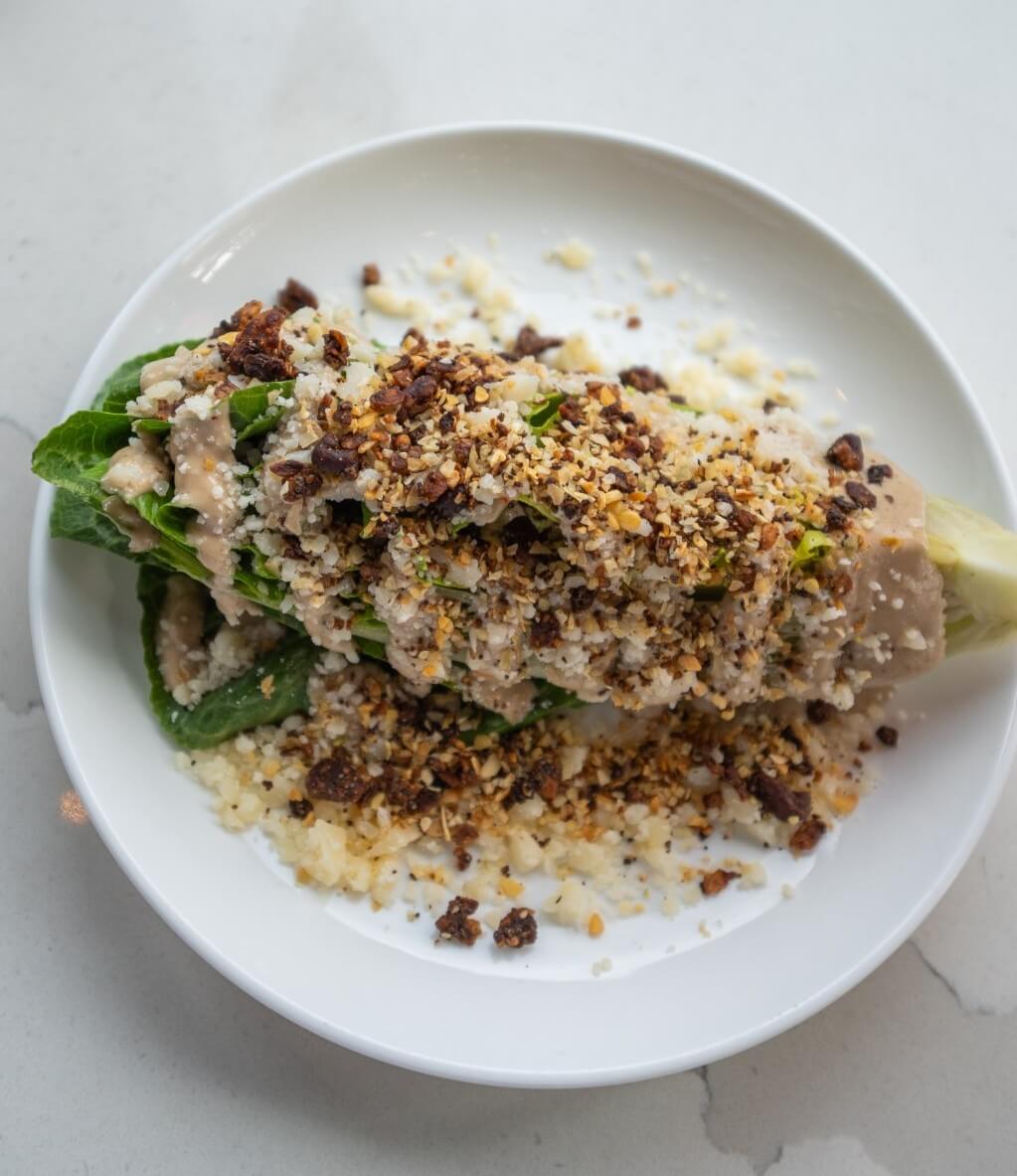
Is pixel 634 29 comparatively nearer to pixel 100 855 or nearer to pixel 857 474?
pixel 857 474

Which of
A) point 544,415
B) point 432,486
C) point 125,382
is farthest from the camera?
point 125,382

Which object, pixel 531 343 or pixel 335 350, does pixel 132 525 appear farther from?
pixel 531 343

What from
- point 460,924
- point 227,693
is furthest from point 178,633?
point 460,924

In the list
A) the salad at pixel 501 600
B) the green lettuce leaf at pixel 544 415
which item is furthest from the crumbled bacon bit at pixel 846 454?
the green lettuce leaf at pixel 544 415

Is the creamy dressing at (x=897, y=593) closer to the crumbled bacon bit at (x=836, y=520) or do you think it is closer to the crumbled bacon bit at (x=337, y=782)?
the crumbled bacon bit at (x=836, y=520)

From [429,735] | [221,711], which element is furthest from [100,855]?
[429,735]
